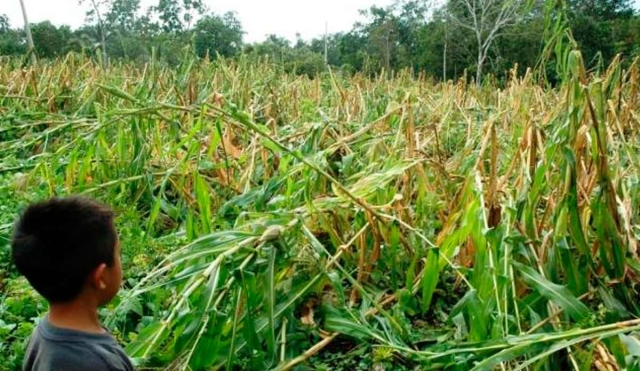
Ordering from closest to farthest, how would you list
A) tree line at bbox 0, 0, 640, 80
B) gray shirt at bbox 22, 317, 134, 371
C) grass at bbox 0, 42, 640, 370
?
1. gray shirt at bbox 22, 317, 134, 371
2. grass at bbox 0, 42, 640, 370
3. tree line at bbox 0, 0, 640, 80

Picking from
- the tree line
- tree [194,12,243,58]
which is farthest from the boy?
tree [194,12,243,58]

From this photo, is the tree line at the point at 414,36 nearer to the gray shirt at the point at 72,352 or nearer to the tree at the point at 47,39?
the tree at the point at 47,39

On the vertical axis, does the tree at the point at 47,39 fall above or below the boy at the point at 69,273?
above

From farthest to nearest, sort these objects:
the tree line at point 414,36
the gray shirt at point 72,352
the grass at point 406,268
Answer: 1. the tree line at point 414,36
2. the grass at point 406,268
3. the gray shirt at point 72,352

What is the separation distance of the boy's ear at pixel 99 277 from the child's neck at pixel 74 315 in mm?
40

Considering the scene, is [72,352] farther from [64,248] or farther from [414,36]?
[414,36]

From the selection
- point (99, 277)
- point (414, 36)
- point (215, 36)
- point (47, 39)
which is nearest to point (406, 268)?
point (99, 277)

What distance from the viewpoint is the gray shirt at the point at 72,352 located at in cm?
128

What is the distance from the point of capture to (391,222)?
92.0 inches

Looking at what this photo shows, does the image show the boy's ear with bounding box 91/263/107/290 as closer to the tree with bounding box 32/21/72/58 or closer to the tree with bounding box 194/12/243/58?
the tree with bounding box 32/21/72/58

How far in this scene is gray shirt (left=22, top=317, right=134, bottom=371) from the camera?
4.19 feet

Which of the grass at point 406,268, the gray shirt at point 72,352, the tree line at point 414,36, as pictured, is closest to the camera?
the gray shirt at point 72,352

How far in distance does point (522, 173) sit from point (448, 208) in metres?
0.47

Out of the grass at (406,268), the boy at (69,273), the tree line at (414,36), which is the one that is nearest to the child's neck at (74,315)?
the boy at (69,273)
